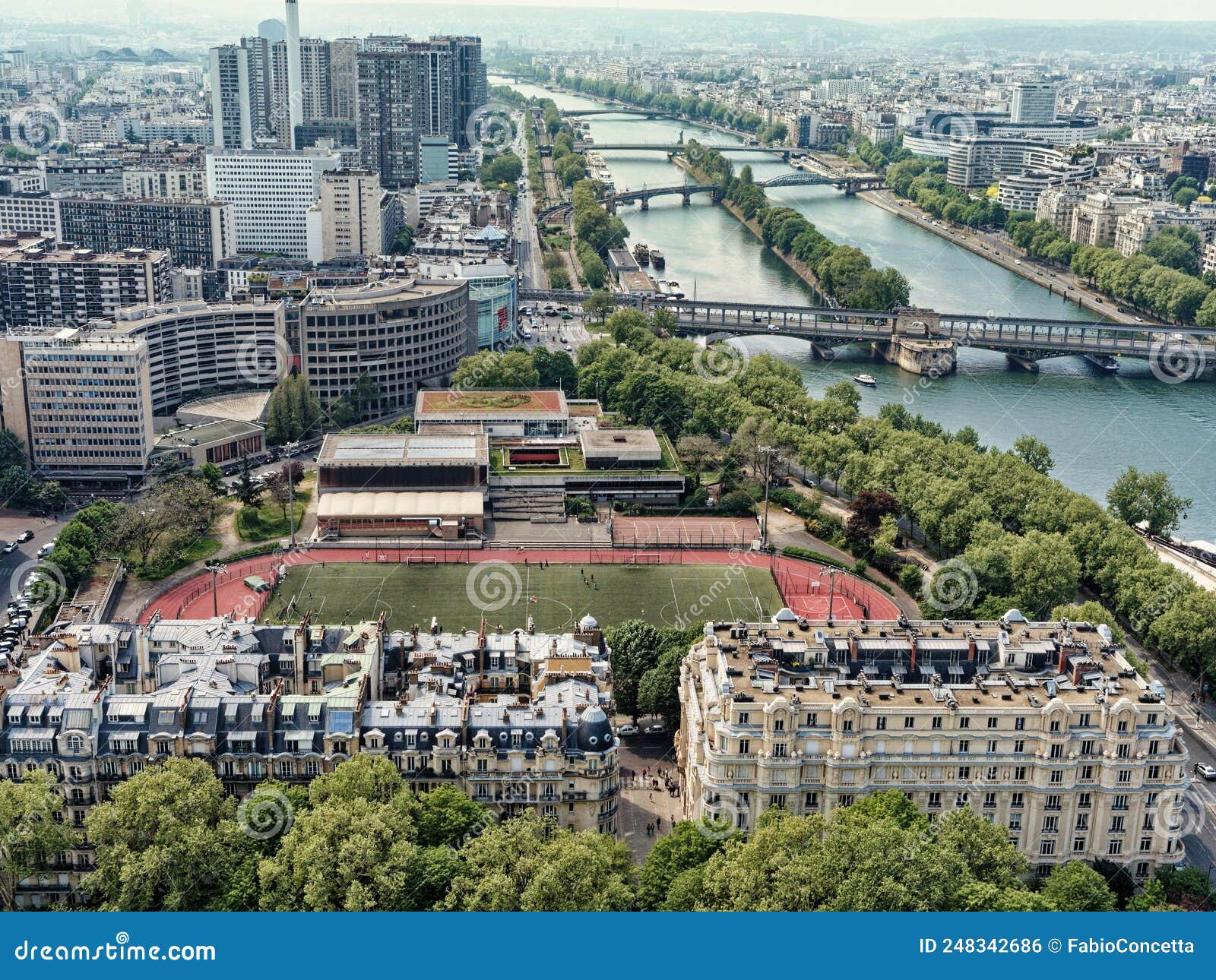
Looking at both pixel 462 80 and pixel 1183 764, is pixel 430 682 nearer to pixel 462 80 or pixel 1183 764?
pixel 1183 764

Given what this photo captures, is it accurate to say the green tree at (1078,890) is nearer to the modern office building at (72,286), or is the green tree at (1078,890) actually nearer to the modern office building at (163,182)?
the modern office building at (72,286)

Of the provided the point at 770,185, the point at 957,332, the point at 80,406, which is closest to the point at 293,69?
the point at 770,185

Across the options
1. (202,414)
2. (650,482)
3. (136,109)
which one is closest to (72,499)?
(202,414)

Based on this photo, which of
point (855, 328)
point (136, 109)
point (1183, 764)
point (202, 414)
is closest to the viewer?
point (1183, 764)

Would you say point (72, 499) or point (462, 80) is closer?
point (72, 499)

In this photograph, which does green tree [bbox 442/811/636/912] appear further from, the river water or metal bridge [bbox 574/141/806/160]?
metal bridge [bbox 574/141/806/160]

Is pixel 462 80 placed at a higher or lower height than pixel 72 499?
higher
